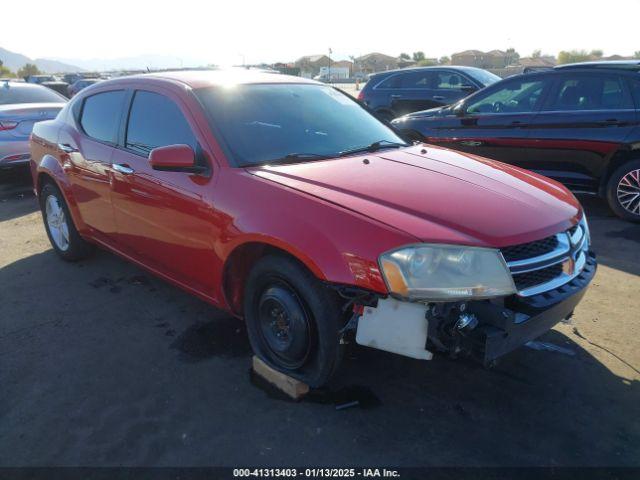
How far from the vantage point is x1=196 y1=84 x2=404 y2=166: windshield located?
3.13 meters

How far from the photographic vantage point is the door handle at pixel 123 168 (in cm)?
359

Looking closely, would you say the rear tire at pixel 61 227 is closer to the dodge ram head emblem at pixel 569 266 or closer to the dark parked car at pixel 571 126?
the dodge ram head emblem at pixel 569 266

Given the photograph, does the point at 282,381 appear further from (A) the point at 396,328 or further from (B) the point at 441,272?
(B) the point at 441,272

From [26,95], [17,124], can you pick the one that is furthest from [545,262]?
[26,95]

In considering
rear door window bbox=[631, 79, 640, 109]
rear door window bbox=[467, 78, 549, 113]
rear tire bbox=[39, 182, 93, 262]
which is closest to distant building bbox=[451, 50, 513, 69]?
rear door window bbox=[467, 78, 549, 113]

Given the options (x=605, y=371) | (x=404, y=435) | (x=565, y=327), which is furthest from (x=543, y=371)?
(x=404, y=435)

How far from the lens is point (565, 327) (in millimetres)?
3500

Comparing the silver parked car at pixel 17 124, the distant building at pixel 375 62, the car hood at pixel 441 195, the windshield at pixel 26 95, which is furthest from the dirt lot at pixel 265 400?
the distant building at pixel 375 62

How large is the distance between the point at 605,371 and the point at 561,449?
84 centimetres

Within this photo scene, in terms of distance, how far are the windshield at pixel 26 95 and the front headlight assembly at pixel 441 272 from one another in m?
8.29

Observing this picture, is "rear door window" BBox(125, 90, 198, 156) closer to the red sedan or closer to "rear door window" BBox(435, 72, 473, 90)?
the red sedan

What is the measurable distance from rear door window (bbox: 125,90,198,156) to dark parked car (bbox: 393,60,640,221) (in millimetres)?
4453

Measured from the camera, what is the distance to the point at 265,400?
2.79 metres

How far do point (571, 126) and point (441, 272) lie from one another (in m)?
4.49
